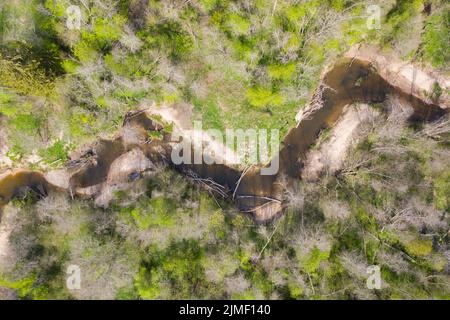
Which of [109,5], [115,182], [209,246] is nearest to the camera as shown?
[109,5]

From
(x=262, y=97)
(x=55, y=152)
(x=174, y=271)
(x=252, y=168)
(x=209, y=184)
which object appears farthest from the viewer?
(x=252, y=168)

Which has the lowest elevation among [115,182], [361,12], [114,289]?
[114,289]

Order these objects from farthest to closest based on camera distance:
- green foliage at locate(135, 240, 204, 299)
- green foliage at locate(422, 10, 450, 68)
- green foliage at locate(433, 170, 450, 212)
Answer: green foliage at locate(422, 10, 450, 68) → green foliage at locate(433, 170, 450, 212) → green foliage at locate(135, 240, 204, 299)

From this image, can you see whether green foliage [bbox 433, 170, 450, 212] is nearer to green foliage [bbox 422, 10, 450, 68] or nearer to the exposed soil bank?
the exposed soil bank

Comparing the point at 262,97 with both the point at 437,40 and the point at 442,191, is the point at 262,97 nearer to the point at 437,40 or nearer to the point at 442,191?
the point at 437,40

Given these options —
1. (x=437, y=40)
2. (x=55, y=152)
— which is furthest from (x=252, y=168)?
(x=437, y=40)

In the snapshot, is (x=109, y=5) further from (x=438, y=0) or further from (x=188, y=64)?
(x=438, y=0)

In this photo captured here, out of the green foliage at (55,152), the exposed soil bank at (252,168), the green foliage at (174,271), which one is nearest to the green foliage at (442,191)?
the exposed soil bank at (252,168)

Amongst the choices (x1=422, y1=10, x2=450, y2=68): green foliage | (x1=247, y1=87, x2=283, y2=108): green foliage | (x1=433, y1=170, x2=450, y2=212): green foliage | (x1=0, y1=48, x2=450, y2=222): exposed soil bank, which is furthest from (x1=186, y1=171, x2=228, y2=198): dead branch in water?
(x1=422, y1=10, x2=450, y2=68): green foliage
